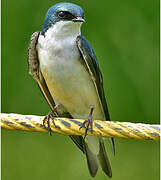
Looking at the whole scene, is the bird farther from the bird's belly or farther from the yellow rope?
the yellow rope

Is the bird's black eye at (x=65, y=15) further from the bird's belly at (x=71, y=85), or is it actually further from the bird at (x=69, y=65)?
the bird's belly at (x=71, y=85)

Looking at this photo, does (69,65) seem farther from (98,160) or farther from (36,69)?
(98,160)

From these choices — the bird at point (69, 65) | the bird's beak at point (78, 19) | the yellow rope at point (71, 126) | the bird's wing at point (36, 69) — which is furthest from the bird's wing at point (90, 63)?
the yellow rope at point (71, 126)

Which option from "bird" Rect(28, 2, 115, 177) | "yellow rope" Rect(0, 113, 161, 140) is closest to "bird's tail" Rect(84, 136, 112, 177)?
"bird" Rect(28, 2, 115, 177)

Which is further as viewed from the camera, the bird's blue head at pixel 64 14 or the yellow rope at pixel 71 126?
the bird's blue head at pixel 64 14

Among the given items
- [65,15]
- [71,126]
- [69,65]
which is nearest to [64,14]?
[65,15]

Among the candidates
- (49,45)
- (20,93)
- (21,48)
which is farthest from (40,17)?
(49,45)
